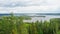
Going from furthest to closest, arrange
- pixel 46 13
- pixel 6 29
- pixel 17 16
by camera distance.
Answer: pixel 46 13, pixel 17 16, pixel 6 29

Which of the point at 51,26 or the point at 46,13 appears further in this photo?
the point at 46,13

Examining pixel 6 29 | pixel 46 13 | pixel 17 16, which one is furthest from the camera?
pixel 46 13

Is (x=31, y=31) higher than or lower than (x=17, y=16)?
lower

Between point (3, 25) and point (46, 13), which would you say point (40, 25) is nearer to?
point (46, 13)

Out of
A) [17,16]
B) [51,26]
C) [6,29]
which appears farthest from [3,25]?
[51,26]

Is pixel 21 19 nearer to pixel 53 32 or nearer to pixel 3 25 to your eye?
pixel 3 25

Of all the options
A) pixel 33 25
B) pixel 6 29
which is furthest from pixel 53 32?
pixel 6 29
